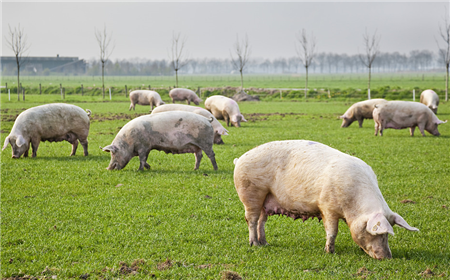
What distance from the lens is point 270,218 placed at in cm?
837

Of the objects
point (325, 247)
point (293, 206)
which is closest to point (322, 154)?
point (293, 206)

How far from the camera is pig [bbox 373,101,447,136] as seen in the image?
2014 cm

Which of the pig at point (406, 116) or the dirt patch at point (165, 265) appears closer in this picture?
the dirt patch at point (165, 265)

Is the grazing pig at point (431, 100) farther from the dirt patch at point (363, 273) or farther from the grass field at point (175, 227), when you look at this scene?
the dirt patch at point (363, 273)

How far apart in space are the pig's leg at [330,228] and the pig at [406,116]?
15.6 meters

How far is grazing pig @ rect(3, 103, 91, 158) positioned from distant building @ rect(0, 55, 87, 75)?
152814mm

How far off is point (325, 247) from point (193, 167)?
24.9 ft

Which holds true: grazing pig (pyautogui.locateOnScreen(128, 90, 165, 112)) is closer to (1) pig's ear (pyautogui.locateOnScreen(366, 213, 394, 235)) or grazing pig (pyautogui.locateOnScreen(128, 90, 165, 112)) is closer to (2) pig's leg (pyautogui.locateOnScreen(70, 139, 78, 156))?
(2) pig's leg (pyautogui.locateOnScreen(70, 139, 78, 156))

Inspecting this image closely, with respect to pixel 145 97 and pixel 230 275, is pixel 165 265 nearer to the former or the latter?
pixel 230 275

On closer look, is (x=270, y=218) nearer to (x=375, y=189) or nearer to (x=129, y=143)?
(x=375, y=189)

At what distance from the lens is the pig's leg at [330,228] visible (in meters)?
5.90

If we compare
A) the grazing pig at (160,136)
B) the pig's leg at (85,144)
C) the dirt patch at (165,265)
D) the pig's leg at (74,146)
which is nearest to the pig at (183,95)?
the pig's leg at (74,146)

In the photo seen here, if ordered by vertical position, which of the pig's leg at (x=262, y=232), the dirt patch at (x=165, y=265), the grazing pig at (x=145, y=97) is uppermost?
the grazing pig at (x=145, y=97)

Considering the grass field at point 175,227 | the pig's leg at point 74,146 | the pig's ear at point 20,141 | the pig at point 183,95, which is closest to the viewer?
the grass field at point 175,227
